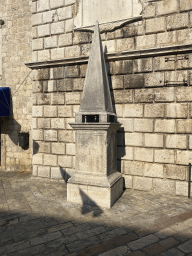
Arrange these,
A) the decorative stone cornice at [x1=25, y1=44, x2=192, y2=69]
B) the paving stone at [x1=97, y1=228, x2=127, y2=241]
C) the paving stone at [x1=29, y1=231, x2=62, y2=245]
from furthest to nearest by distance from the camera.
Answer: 1. the decorative stone cornice at [x1=25, y1=44, x2=192, y2=69]
2. the paving stone at [x1=97, y1=228, x2=127, y2=241]
3. the paving stone at [x1=29, y1=231, x2=62, y2=245]

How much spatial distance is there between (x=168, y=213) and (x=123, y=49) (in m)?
4.53

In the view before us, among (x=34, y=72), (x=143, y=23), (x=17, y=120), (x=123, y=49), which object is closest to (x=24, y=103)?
(x=17, y=120)

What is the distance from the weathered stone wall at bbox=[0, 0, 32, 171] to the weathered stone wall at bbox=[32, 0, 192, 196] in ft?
5.71

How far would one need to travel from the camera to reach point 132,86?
231 inches

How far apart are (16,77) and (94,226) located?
7.35 metres

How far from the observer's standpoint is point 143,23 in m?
5.68

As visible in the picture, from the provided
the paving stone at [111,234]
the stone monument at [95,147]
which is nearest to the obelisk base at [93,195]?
the stone monument at [95,147]

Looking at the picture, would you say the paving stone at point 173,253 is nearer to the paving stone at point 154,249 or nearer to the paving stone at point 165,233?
the paving stone at point 154,249

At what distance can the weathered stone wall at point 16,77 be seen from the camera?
8.55 metres

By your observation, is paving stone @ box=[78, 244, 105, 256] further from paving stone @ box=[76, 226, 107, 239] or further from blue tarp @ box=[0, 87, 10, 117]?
blue tarp @ box=[0, 87, 10, 117]

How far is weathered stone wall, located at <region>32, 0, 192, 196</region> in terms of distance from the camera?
5383 mm

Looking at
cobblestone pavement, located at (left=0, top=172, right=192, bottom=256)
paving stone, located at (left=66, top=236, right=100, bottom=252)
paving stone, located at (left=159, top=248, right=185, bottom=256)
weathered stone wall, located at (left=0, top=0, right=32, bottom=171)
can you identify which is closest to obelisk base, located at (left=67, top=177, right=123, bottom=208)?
cobblestone pavement, located at (left=0, top=172, right=192, bottom=256)

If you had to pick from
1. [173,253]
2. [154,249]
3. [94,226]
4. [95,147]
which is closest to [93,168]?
[95,147]

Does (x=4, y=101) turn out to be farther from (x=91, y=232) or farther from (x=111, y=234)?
(x=111, y=234)
